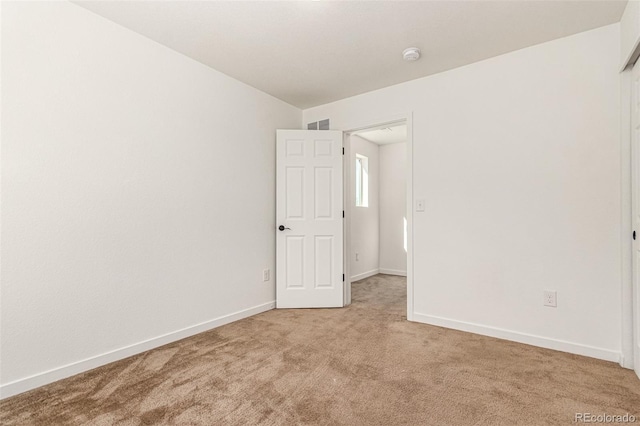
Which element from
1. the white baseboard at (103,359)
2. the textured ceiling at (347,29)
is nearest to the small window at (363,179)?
the textured ceiling at (347,29)

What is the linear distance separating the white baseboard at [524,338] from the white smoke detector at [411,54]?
2380 millimetres

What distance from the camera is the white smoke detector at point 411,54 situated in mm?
2676

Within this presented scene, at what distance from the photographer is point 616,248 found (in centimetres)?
230

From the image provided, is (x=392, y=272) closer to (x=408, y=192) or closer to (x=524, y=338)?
(x=408, y=192)

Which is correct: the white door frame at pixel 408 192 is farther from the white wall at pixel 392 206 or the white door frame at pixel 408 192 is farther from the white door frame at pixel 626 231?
the white wall at pixel 392 206

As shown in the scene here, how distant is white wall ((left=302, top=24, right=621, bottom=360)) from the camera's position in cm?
236

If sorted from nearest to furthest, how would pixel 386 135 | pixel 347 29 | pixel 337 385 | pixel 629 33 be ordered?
pixel 337 385
pixel 629 33
pixel 347 29
pixel 386 135

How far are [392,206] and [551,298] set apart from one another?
3.59 metres

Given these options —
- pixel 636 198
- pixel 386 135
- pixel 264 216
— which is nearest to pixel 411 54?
pixel 636 198

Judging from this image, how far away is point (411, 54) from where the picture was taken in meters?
2.72

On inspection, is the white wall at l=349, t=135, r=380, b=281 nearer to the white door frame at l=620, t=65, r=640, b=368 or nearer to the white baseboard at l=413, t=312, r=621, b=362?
the white baseboard at l=413, t=312, r=621, b=362

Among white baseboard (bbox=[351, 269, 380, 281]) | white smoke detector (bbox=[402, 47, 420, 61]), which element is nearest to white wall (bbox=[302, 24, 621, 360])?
white smoke detector (bbox=[402, 47, 420, 61])

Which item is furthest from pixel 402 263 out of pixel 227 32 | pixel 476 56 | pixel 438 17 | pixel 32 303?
pixel 32 303

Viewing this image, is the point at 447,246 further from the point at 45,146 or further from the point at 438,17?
the point at 45,146
